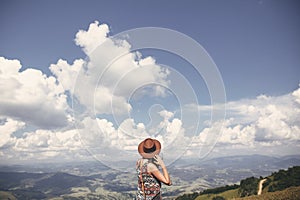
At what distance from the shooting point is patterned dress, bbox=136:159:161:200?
6.58 m

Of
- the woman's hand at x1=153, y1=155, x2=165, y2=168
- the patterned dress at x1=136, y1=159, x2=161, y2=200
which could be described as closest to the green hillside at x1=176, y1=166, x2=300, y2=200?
the patterned dress at x1=136, y1=159, x2=161, y2=200

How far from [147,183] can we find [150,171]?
2.17 ft

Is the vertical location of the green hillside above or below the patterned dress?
below

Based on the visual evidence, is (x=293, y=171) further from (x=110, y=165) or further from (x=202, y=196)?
(x=110, y=165)

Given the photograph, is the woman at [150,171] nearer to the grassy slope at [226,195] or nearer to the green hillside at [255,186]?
the green hillside at [255,186]

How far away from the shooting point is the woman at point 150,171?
591cm

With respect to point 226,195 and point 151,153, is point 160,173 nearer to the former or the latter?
point 151,153

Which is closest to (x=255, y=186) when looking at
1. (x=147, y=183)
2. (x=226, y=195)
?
(x=226, y=195)

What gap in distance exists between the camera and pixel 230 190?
147125 millimetres

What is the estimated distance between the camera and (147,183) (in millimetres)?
6652

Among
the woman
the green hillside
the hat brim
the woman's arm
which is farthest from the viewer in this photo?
the green hillside

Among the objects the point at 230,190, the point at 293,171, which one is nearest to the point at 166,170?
the point at 293,171

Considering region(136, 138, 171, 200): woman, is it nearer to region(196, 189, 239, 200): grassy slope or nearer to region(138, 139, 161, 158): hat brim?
region(138, 139, 161, 158): hat brim

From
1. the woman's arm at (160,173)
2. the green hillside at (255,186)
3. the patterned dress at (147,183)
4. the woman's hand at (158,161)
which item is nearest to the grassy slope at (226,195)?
the green hillside at (255,186)
